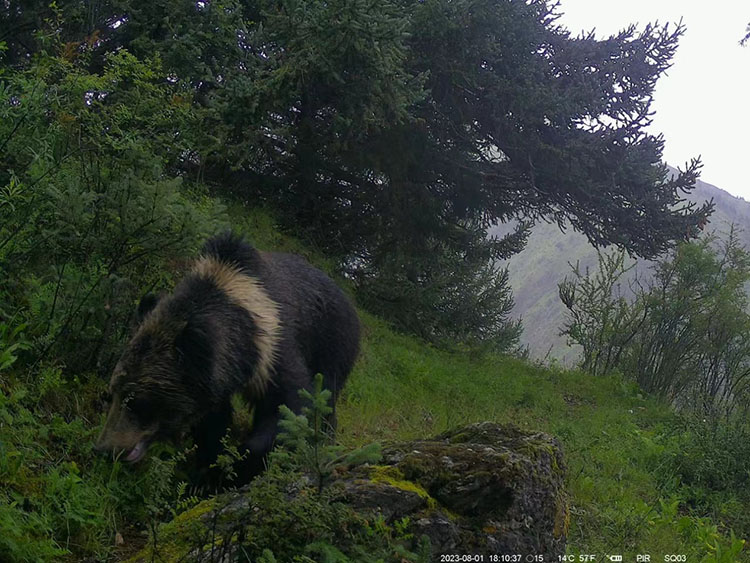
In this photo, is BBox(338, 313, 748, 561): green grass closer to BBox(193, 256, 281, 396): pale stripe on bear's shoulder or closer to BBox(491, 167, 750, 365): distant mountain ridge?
BBox(193, 256, 281, 396): pale stripe on bear's shoulder

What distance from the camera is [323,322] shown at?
595 cm

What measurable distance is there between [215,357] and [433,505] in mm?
1670

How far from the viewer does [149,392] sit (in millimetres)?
4102

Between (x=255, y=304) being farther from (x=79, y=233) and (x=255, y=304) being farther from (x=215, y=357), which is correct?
(x=79, y=233)

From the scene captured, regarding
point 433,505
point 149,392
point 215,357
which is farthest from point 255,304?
point 433,505

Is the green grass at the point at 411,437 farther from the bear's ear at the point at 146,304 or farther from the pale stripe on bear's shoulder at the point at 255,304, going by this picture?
the pale stripe on bear's shoulder at the point at 255,304

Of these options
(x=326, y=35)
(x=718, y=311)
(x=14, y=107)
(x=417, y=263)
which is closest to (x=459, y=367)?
(x=417, y=263)

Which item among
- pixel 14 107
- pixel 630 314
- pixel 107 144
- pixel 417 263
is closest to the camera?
pixel 14 107

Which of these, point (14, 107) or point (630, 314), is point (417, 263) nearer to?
point (630, 314)

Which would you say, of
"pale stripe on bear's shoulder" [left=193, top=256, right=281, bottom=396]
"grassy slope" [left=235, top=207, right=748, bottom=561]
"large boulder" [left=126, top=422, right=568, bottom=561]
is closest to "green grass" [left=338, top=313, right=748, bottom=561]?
"grassy slope" [left=235, top=207, right=748, bottom=561]

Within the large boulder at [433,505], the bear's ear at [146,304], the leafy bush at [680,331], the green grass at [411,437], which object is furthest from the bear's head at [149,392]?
the leafy bush at [680,331]

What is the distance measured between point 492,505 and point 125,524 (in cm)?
214

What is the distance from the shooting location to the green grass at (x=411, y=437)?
11.8 ft

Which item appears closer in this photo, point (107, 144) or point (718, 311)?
point (107, 144)
